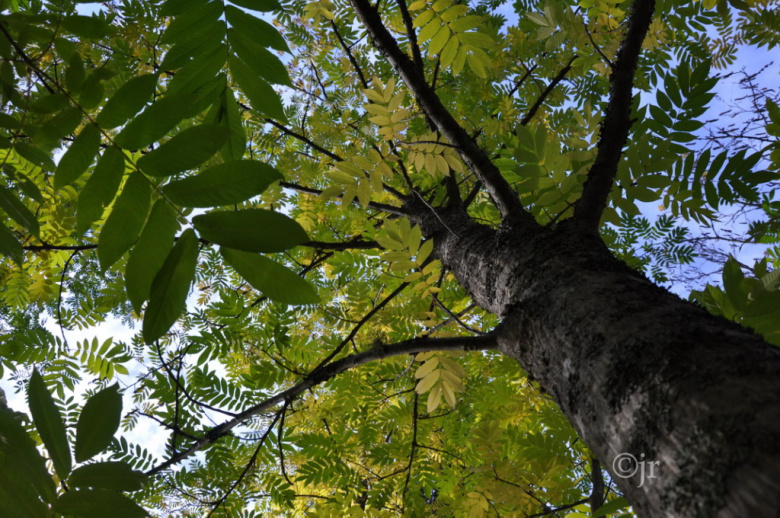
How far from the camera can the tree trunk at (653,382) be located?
1.41 feet

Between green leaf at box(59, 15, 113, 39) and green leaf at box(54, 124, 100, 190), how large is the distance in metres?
0.27

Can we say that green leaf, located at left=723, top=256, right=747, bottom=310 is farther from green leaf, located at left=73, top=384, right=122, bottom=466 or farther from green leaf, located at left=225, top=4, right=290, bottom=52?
green leaf, located at left=73, top=384, right=122, bottom=466

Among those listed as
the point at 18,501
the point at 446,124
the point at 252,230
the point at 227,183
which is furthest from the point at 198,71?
the point at 18,501

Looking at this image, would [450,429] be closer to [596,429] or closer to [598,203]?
[598,203]

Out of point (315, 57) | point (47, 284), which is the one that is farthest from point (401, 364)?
point (315, 57)

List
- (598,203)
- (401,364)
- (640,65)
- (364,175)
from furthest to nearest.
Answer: (640,65) → (401,364) → (364,175) → (598,203)

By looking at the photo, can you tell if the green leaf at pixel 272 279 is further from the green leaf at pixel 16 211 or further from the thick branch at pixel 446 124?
the thick branch at pixel 446 124

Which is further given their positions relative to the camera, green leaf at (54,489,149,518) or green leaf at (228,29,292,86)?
green leaf at (228,29,292,86)

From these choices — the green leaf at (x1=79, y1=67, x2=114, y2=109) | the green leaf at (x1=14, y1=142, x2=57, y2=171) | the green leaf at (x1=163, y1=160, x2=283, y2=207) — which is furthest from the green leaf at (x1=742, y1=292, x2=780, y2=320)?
the green leaf at (x1=14, y1=142, x2=57, y2=171)

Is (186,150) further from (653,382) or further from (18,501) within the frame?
(653,382)

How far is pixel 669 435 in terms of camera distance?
506 millimetres

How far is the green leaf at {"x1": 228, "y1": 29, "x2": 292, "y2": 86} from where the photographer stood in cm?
101

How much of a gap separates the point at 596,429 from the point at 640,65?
3.03 metres

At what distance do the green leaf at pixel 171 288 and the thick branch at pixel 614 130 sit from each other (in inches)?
38.2
